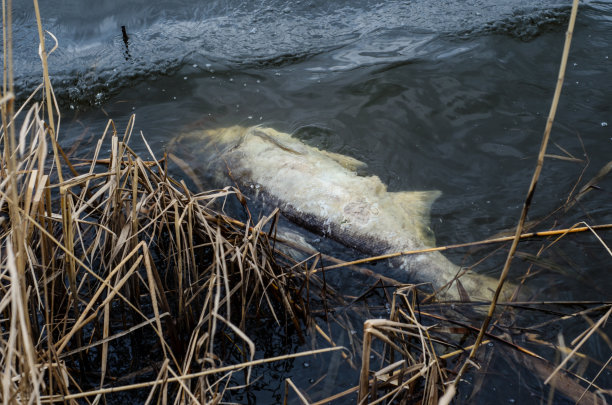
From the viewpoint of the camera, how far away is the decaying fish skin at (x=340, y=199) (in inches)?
128

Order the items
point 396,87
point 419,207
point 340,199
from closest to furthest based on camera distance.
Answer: point 340,199
point 419,207
point 396,87

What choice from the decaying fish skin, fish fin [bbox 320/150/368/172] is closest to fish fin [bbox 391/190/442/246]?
the decaying fish skin

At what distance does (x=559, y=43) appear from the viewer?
17.4ft

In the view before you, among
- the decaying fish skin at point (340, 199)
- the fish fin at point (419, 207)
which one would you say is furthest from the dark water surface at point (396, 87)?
the decaying fish skin at point (340, 199)

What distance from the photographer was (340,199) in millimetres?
3607

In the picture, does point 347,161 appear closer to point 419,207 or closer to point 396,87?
point 419,207

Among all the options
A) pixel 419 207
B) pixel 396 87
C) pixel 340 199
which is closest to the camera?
pixel 340 199

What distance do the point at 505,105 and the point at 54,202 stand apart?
11.9ft

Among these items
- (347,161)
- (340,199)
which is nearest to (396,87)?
(347,161)

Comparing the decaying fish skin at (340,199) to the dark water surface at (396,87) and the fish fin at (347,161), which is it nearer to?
the fish fin at (347,161)

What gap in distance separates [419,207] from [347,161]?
0.74m

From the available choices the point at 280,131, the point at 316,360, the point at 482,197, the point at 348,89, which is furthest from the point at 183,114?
the point at 316,360

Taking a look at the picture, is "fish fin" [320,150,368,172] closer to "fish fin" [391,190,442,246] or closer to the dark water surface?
the dark water surface

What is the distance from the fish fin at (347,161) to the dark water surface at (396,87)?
0.29 feet
